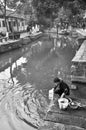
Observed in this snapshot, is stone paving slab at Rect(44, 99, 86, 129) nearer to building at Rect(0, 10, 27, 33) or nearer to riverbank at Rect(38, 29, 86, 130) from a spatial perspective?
riverbank at Rect(38, 29, 86, 130)

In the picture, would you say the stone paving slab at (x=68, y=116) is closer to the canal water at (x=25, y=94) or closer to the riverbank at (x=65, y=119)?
the riverbank at (x=65, y=119)

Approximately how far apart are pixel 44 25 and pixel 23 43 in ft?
86.2

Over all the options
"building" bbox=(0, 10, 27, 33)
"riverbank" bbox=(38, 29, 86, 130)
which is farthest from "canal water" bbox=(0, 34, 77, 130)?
"building" bbox=(0, 10, 27, 33)

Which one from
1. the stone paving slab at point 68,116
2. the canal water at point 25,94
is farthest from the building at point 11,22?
the stone paving slab at point 68,116

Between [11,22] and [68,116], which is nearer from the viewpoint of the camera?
[68,116]

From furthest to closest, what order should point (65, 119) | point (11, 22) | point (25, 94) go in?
point (11, 22) < point (25, 94) < point (65, 119)

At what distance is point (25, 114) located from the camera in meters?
5.81

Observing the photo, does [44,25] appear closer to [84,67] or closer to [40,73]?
[40,73]

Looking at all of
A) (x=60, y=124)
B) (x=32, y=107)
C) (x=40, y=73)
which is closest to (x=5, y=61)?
(x=40, y=73)

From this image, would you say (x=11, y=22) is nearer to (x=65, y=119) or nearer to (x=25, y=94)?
(x=25, y=94)

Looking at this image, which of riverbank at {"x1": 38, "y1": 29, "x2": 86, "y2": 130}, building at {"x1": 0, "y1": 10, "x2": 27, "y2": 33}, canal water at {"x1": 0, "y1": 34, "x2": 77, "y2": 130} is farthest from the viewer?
building at {"x1": 0, "y1": 10, "x2": 27, "y2": 33}

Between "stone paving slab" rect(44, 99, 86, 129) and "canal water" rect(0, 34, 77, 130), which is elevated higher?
"stone paving slab" rect(44, 99, 86, 129)

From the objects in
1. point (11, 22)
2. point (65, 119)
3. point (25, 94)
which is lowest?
point (25, 94)

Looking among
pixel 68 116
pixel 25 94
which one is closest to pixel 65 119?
pixel 68 116
